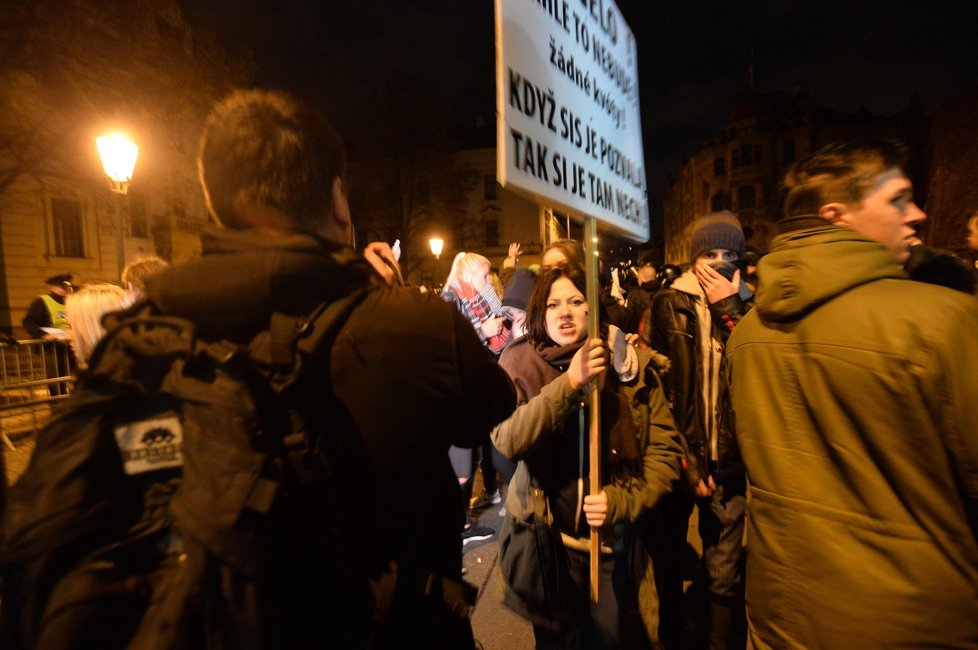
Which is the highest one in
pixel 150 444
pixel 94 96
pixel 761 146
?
pixel 761 146

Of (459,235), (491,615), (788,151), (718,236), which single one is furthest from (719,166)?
(491,615)

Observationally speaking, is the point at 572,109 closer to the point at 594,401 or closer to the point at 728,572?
the point at 594,401

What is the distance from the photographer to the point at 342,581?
1.14 m

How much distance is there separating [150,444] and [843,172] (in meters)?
2.24

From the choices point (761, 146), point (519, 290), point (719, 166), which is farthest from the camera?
point (719, 166)

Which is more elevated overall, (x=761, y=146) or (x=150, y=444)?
(x=761, y=146)

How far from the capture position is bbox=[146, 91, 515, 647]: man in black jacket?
106cm

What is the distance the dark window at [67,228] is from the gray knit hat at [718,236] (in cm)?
2343

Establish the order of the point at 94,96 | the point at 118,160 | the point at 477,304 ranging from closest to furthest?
the point at 477,304 < the point at 118,160 < the point at 94,96

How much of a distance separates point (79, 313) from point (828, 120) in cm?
6671

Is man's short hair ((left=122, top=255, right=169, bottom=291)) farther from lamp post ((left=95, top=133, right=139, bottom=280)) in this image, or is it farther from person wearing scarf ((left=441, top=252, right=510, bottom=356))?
lamp post ((left=95, top=133, right=139, bottom=280))

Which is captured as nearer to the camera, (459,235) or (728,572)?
(728,572)

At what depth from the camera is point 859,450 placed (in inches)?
57.2

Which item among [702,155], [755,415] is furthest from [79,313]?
[702,155]
